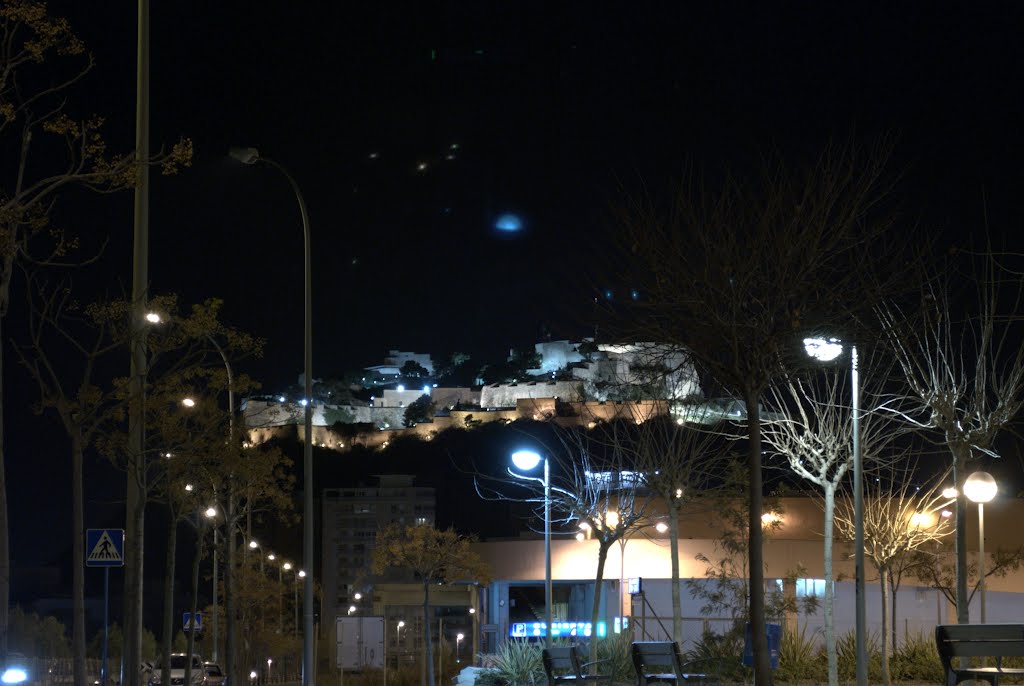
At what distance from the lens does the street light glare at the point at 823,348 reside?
1301cm

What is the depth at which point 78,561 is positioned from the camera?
14.4 meters

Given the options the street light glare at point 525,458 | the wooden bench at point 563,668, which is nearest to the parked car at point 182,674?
the street light glare at point 525,458

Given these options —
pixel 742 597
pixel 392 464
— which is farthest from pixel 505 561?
pixel 392 464

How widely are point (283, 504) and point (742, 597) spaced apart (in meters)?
11.3

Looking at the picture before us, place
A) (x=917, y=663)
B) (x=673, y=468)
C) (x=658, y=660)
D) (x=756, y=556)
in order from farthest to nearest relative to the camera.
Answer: (x=673, y=468), (x=917, y=663), (x=658, y=660), (x=756, y=556)

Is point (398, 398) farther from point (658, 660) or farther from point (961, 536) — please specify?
point (961, 536)

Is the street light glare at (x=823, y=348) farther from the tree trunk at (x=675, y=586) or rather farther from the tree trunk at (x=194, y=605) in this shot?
the tree trunk at (x=194, y=605)

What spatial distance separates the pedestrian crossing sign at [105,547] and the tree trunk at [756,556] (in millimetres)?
8433

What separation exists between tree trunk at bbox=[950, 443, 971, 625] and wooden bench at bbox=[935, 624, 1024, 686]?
292cm

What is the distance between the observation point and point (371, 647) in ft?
118

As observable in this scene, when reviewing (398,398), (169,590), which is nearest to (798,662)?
(169,590)

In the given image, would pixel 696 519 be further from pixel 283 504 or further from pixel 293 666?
pixel 293 666

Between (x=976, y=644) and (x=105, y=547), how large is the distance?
10868mm

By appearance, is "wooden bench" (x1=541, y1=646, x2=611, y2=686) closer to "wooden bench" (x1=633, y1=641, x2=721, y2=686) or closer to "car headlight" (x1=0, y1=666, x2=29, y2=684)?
"wooden bench" (x1=633, y1=641, x2=721, y2=686)
